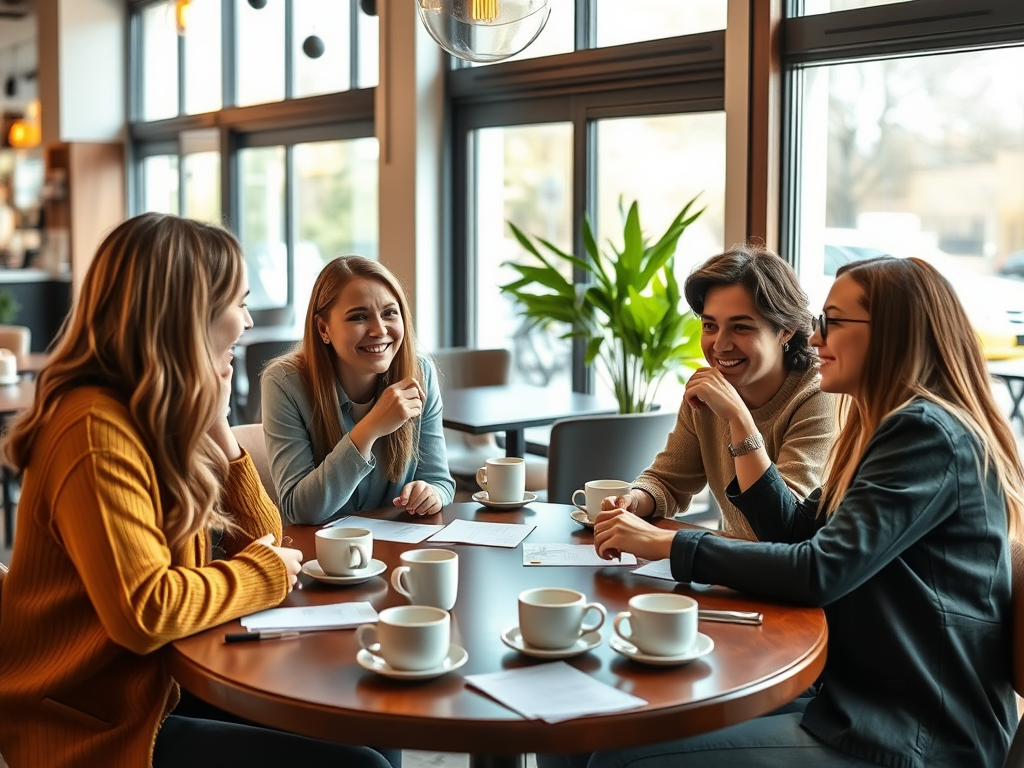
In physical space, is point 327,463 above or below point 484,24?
below

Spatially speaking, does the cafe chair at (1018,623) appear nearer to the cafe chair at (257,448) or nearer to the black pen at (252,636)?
the black pen at (252,636)

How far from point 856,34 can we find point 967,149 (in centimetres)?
52

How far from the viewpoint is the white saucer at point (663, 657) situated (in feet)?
4.66

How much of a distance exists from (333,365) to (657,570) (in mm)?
1012

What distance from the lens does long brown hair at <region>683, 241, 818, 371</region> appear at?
229cm

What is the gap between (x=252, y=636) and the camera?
152 cm

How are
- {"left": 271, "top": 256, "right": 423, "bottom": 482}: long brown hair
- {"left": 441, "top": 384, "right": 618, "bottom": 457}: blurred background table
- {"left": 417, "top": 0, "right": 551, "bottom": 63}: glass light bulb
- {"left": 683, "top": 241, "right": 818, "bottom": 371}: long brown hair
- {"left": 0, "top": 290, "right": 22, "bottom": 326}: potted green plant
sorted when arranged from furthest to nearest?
{"left": 0, "top": 290, "right": 22, "bottom": 326}: potted green plant < {"left": 441, "top": 384, "right": 618, "bottom": 457}: blurred background table < {"left": 417, "top": 0, "right": 551, "bottom": 63}: glass light bulb < {"left": 271, "top": 256, "right": 423, "bottom": 482}: long brown hair < {"left": 683, "top": 241, "right": 818, "bottom": 371}: long brown hair

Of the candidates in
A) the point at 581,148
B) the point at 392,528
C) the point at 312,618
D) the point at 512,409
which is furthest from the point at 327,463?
the point at 581,148

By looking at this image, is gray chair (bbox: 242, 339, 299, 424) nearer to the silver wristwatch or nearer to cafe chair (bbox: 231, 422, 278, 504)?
cafe chair (bbox: 231, 422, 278, 504)

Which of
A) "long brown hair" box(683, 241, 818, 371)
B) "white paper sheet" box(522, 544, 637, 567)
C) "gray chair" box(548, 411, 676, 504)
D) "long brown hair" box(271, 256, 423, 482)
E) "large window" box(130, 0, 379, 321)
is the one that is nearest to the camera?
"white paper sheet" box(522, 544, 637, 567)

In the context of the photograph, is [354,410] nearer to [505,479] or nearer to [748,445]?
[505,479]

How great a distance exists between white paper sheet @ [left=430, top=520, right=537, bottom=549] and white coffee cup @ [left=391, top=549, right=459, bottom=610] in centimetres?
39

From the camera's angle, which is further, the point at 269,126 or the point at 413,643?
the point at 269,126

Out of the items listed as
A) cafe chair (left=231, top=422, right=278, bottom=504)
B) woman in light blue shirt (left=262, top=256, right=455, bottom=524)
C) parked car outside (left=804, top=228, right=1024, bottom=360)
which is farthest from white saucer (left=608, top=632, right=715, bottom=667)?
parked car outside (left=804, top=228, right=1024, bottom=360)
